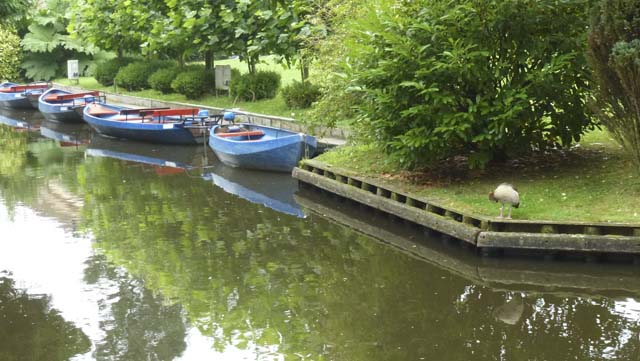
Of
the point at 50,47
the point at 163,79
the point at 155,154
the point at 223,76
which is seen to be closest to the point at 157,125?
the point at 155,154

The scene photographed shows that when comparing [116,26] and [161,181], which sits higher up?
[116,26]

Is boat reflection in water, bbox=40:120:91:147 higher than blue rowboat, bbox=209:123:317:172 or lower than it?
lower

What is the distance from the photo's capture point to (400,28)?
45.7ft

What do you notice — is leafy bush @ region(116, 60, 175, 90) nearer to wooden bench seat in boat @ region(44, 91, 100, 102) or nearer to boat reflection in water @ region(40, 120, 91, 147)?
wooden bench seat in boat @ region(44, 91, 100, 102)

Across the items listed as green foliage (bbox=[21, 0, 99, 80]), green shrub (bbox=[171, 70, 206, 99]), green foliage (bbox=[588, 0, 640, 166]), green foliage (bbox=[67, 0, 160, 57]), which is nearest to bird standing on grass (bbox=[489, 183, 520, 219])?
green foliage (bbox=[588, 0, 640, 166])

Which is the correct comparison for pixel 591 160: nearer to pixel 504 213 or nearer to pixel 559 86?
pixel 559 86

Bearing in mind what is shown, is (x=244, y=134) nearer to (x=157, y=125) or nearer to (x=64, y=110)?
(x=157, y=125)

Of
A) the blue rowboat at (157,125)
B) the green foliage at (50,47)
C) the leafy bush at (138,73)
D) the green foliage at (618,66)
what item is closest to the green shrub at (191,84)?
the blue rowboat at (157,125)

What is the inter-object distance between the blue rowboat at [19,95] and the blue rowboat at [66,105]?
308 centimetres

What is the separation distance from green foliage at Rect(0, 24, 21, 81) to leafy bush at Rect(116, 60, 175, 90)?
8550 millimetres

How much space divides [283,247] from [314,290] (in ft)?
7.51

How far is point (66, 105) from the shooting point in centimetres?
2973

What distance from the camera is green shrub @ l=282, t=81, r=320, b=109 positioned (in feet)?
79.1

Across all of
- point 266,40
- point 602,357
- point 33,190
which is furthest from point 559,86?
point 266,40
